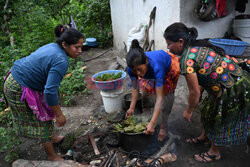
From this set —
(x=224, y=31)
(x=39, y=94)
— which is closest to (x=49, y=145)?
(x=39, y=94)

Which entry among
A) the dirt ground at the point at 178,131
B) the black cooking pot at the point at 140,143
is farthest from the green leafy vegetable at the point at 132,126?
the dirt ground at the point at 178,131

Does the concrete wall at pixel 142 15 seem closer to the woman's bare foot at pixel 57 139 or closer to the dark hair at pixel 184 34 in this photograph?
the dark hair at pixel 184 34

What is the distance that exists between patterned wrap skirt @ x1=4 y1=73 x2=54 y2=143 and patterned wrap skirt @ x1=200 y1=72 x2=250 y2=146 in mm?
2132

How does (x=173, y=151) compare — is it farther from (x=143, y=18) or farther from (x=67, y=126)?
(x=143, y=18)

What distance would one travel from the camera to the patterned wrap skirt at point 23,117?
2.26 metres

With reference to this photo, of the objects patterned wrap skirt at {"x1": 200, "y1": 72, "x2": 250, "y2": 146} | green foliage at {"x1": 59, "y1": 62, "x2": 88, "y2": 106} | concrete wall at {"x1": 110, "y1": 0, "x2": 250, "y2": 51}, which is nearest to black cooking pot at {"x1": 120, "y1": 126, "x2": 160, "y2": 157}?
patterned wrap skirt at {"x1": 200, "y1": 72, "x2": 250, "y2": 146}

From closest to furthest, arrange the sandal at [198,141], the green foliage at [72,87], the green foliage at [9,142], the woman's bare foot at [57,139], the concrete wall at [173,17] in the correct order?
1. the green foliage at [9,142]
2. the sandal at [198,141]
3. the woman's bare foot at [57,139]
4. the concrete wall at [173,17]
5. the green foliage at [72,87]

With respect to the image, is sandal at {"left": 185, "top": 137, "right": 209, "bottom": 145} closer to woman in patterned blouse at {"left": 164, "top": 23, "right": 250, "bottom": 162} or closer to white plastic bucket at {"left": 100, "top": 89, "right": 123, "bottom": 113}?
woman in patterned blouse at {"left": 164, "top": 23, "right": 250, "bottom": 162}

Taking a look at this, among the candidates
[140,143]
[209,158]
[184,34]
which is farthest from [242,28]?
[140,143]

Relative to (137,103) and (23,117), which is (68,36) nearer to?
(23,117)

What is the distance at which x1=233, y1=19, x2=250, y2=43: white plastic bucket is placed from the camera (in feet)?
13.2

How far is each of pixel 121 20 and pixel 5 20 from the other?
4563 mm

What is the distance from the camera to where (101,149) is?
9.46 feet

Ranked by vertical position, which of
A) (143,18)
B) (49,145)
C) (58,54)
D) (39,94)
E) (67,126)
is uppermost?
(143,18)
